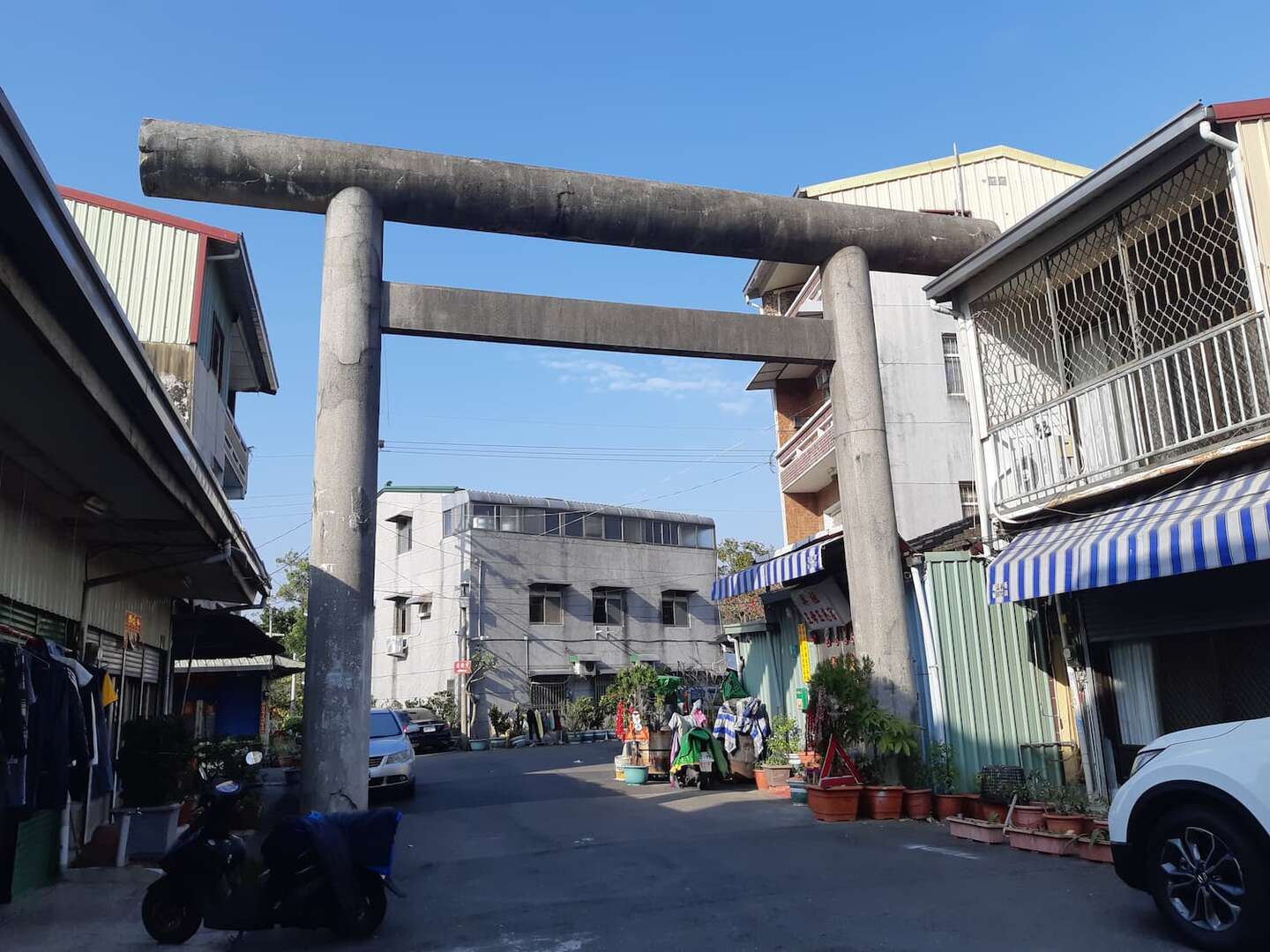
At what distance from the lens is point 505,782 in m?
18.5

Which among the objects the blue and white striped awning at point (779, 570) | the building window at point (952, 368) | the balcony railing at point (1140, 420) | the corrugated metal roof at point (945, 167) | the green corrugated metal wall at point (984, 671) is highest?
the corrugated metal roof at point (945, 167)

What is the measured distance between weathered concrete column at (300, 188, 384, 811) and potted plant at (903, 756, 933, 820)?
575cm

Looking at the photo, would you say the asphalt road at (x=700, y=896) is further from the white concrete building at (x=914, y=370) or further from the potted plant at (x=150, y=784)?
the white concrete building at (x=914, y=370)

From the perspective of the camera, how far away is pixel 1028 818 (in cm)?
916

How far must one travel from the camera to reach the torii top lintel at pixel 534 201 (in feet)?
35.3

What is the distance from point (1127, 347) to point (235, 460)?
570 inches

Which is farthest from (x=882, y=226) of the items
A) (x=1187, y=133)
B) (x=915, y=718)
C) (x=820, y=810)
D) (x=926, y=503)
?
(x=926, y=503)

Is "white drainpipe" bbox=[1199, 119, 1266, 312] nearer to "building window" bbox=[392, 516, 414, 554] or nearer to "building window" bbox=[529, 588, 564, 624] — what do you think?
"building window" bbox=[529, 588, 564, 624]

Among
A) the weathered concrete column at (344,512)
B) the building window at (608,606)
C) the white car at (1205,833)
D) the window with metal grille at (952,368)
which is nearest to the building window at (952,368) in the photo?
the window with metal grille at (952,368)

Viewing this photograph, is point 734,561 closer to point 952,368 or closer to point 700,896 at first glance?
point 952,368

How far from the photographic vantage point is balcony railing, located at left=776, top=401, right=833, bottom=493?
65.0 ft

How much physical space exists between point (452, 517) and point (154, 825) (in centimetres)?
2903

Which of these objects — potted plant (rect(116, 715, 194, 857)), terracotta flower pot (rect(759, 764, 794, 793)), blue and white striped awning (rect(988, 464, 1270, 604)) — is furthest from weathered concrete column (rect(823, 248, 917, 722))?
potted plant (rect(116, 715, 194, 857))

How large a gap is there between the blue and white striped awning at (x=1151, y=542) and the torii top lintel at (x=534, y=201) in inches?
186
